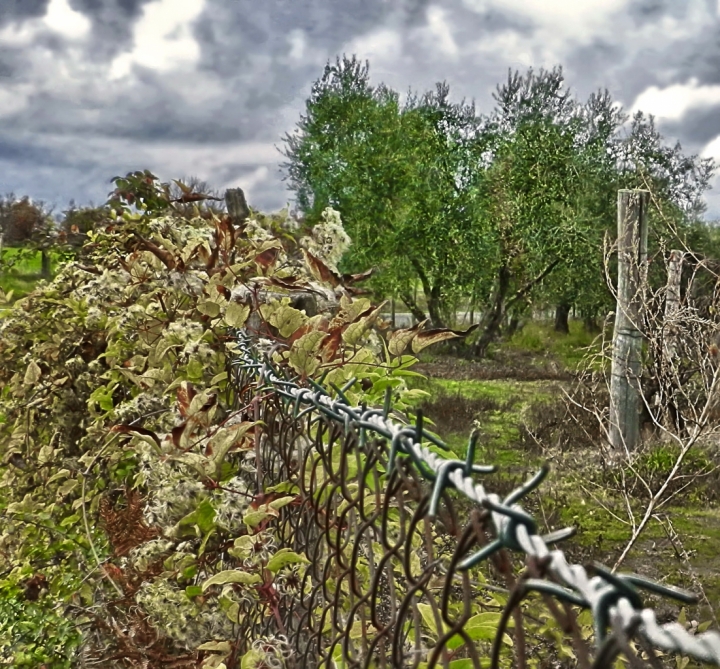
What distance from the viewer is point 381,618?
85.6 inches

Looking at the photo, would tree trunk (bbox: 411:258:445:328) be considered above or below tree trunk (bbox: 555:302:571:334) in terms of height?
above

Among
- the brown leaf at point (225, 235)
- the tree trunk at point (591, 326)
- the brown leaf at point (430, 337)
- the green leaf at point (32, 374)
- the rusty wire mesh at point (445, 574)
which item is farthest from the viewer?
the tree trunk at point (591, 326)

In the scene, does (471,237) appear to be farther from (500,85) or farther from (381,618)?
(381,618)

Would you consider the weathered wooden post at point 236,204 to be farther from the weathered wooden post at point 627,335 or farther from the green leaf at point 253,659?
the weathered wooden post at point 627,335

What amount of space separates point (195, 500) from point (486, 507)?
3.32ft

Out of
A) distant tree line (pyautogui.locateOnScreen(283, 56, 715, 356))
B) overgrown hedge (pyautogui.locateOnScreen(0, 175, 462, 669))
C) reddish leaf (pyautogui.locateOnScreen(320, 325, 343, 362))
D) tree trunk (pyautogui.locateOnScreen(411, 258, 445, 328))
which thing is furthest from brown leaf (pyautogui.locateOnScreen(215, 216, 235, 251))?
tree trunk (pyautogui.locateOnScreen(411, 258, 445, 328))

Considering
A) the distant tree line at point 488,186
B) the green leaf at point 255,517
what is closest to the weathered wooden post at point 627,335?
the green leaf at point 255,517

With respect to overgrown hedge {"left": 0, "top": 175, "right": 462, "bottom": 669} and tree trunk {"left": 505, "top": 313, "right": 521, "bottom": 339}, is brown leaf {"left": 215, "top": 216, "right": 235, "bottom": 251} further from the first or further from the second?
tree trunk {"left": 505, "top": 313, "right": 521, "bottom": 339}

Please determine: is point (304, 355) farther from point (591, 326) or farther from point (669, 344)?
point (591, 326)

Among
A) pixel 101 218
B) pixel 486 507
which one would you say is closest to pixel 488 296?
pixel 101 218

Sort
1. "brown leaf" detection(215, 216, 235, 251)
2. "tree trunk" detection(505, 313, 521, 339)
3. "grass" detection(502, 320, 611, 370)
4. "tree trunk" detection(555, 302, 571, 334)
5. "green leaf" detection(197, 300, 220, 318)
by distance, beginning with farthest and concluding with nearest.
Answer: "tree trunk" detection(555, 302, 571, 334), "tree trunk" detection(505, 313, 521, 339), "grass" detection(502, 320, 611, 370), "brown leaf" detection(215, 216, 235, 251), "green leaf" detection(197, 300, 220, 318)

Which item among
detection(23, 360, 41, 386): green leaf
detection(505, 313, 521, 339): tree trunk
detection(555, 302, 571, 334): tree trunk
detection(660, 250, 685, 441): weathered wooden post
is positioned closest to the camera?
detection(23, 360, 41, 386): green leaf

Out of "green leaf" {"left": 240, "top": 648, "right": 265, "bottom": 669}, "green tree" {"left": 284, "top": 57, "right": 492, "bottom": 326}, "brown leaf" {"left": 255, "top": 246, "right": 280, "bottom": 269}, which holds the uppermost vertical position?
"green tree" {"left": 284, "top": 57, "right": 492, "bottom": 326}

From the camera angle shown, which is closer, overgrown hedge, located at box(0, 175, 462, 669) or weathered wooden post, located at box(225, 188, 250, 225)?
overgrown hedge, located at box(0, 175, 462, 669)
